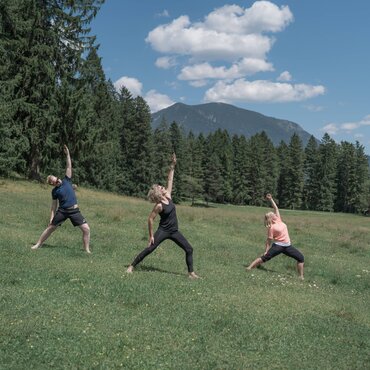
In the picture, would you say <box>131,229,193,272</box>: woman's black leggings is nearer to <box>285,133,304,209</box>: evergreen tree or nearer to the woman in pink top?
the woman in pink top

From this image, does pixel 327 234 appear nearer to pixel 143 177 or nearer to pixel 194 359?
pixel 194 359

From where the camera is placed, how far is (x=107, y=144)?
4312 cm

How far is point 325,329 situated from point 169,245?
9.50 meters

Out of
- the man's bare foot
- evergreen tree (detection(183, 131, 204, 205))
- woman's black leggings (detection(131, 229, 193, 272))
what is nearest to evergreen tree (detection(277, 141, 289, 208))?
evergreen tree (detection(183, 131, 204, 205))

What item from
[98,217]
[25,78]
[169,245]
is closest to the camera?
[169,245]

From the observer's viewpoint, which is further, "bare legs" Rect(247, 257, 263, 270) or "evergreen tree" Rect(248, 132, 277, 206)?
"evergreen tree" Rect(248, 132, 277, 206)

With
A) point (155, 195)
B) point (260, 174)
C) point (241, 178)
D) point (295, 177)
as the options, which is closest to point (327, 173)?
point (295, 177)

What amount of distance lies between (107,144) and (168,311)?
35.9 m

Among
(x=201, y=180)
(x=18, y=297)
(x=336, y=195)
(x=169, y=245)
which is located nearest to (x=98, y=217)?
(x=169, y=245)

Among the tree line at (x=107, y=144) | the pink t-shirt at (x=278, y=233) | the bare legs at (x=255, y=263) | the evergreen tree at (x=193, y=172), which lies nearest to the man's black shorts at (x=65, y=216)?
the bare legs at (x=255, y=263)

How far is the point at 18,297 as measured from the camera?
27.1ft

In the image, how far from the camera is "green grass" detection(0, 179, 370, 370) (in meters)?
6.56

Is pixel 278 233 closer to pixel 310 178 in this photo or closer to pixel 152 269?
pixel 152 269

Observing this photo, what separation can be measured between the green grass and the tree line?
68.6 feet
